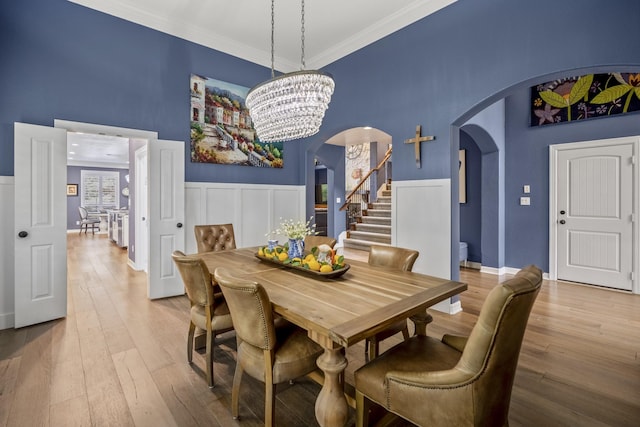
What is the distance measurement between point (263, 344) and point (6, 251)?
3362 mm

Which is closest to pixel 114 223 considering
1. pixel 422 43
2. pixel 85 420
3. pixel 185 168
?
pixel 185 168

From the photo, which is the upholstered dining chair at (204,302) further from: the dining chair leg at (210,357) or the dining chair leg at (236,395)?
the dining chair leg at (236,395)

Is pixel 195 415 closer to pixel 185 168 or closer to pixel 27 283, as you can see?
pixel 27 283

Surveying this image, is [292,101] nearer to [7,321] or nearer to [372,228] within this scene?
[7,321]

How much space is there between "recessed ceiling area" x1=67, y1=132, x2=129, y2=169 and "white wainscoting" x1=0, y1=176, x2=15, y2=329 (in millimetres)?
3981

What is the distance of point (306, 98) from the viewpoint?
234cm

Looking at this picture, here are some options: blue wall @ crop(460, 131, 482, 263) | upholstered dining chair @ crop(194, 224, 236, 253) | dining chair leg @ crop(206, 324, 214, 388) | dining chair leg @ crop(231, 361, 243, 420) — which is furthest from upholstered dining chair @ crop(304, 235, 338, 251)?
blue wall @ crop(460, 131, 482, 263)

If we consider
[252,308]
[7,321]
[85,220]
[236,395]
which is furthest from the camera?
[85,220]

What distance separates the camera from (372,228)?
25.8 ft

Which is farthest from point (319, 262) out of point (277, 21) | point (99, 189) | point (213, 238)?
point (99, 189)

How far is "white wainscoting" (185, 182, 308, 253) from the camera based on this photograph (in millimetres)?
4465

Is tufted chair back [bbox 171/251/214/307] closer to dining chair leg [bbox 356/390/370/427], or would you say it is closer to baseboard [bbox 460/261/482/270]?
dining chair leg [bbox 356/390/370/427]

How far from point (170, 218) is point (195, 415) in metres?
2.85

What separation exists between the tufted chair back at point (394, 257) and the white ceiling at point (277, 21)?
3041mm
